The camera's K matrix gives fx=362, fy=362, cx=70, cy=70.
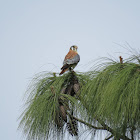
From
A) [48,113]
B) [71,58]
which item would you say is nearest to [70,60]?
[71,58]

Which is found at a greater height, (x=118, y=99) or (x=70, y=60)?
(x=70, y=60)

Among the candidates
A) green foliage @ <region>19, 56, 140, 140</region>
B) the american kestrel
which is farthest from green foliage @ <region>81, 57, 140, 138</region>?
the american kestrel

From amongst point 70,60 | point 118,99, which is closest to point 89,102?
point 118,99

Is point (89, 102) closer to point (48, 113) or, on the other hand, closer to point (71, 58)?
point (48, 113)

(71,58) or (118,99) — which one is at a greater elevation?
(71,58)

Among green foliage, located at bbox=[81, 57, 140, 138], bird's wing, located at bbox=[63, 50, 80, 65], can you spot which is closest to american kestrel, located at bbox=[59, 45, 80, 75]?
bird's wing, located at bbox=[63, 50, 80, 65]

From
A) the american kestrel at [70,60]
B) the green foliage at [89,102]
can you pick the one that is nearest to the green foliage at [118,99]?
the green foliage at [89,102]

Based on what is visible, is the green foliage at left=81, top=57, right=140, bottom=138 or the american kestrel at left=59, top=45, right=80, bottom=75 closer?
the green foliage at left=81, top=57, right=140, bottom=138

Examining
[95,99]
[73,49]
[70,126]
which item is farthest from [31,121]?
[73,49]

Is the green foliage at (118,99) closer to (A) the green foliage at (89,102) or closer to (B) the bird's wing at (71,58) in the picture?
(A) the green foliage at (89,102)

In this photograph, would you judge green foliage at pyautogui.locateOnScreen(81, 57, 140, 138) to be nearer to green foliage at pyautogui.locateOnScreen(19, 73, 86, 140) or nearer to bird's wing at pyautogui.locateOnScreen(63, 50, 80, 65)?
green foliage at pyautogui.locateOnScreen(19, 73, 86, 140)

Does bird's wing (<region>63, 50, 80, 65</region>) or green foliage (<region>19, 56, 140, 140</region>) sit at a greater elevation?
bird's wing (<region>63, 50, 80, 65</region>)

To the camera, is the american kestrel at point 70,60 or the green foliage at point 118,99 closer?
the green foliage at point 118,99

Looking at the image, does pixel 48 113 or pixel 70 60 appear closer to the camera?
pixel 48 113
